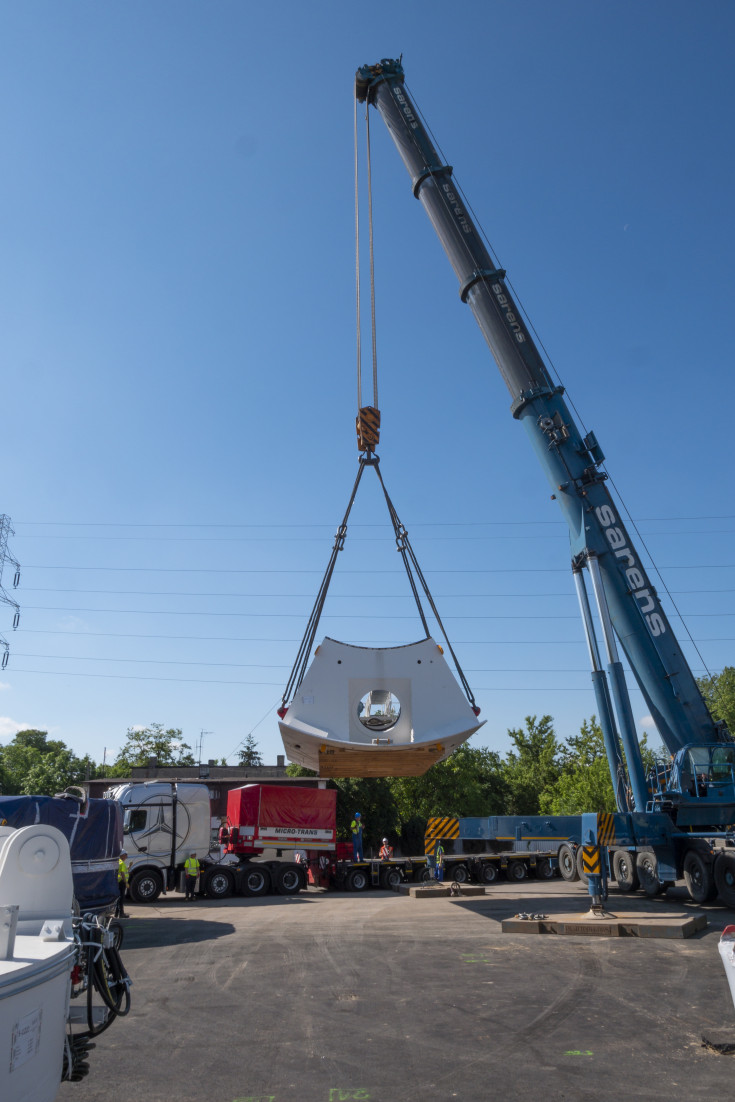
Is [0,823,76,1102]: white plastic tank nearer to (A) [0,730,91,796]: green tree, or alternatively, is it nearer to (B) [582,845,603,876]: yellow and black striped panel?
(B) [582,845,603,876]: yellow and black striped panel

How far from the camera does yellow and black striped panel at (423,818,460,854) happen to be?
23609 millimetres

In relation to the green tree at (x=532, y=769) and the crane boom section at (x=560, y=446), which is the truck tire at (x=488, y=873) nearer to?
the crane boom section at (x=560, y=446)

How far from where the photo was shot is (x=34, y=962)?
351 cm

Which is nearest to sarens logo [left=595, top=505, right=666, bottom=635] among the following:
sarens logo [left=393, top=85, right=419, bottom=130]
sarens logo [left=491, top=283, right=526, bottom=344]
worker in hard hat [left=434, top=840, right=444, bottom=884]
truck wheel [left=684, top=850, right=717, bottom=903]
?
sarens logo [left=491, top=283, right=526, bottom=344]

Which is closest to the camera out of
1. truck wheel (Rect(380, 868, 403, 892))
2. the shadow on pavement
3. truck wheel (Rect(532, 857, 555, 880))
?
the shadow on pavement

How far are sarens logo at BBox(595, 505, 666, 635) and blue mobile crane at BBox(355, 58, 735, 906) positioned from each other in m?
0.02

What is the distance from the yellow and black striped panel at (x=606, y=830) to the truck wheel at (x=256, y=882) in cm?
1011

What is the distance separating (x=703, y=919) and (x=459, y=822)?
43.9ft

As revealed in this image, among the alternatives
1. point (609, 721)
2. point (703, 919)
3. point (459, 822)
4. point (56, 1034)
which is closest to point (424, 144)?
point (609, 721)

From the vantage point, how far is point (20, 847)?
459 centimetres

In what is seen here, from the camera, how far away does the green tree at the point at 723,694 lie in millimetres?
54125

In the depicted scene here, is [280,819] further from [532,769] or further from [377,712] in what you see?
[532,769]

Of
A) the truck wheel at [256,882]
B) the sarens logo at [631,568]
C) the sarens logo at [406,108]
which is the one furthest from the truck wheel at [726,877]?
the sarens logo at [406,108]

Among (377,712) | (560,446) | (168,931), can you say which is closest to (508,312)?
(560,446)
